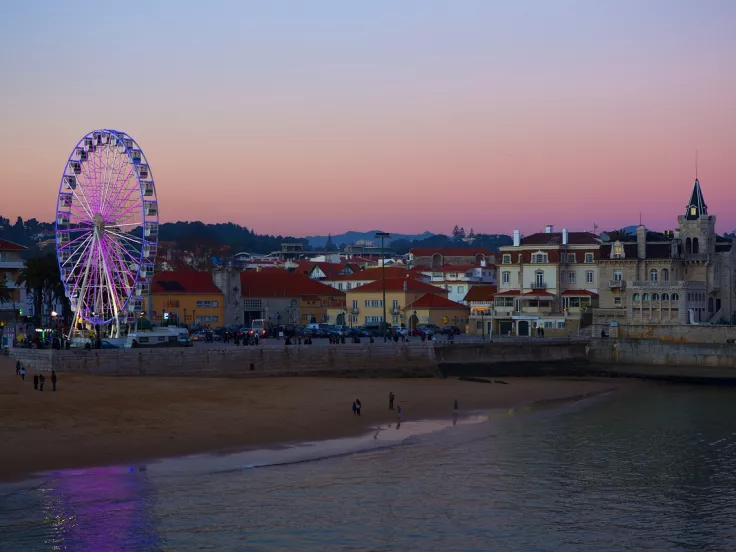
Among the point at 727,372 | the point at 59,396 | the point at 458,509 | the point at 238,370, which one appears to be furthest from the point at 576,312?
the point at 458,509

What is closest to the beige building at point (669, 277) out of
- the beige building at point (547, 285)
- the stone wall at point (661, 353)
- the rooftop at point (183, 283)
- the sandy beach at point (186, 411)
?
the beige building at point (547, 285)

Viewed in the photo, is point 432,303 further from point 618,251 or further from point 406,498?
point 406,498

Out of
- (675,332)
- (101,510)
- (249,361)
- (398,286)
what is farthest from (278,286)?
(101,510)

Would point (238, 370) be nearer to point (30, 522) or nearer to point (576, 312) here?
point (30, 522)

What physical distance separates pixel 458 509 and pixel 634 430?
16631 mm

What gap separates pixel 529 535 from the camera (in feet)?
87.1

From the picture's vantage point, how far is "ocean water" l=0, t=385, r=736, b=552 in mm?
25719

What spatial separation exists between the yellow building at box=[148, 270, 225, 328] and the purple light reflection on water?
58.0 metres

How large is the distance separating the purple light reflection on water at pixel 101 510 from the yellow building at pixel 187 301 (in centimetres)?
5803

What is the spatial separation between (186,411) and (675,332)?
46951mm

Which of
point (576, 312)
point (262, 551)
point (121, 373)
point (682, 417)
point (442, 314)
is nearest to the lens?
point (262, 551)

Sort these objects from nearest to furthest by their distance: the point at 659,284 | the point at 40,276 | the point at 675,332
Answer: the point at 675,332, the point at 40,276, the point at 659,284

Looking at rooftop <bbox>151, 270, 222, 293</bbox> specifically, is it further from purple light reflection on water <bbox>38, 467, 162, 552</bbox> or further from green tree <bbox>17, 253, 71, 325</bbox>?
purple light reflection on water <bbox>38, 467, 162, 552</bbox>

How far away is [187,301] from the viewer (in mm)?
89812
